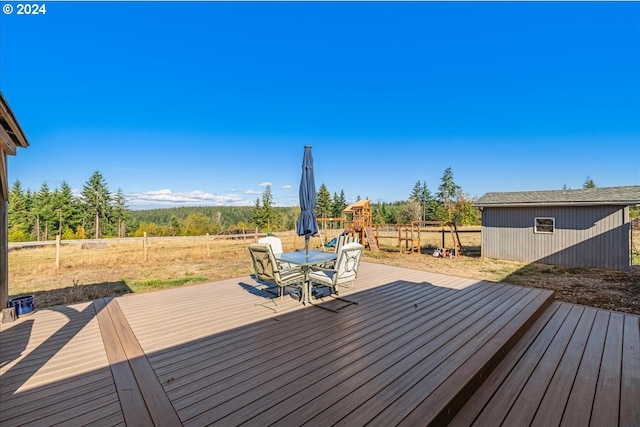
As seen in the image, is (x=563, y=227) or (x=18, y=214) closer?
(x=563, y=227)

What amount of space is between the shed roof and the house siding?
0.29 metres

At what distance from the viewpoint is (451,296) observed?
4785 mm

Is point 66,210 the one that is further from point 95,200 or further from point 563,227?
point 563,227

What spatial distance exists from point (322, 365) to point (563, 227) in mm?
12120

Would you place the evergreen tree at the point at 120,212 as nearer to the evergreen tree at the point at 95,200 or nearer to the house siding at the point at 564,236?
the evergreen tree at the point at 95,200

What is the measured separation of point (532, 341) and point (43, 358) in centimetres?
529

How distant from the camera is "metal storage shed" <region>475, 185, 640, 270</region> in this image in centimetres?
925

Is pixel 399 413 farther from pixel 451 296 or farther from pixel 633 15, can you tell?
pixel 633 15

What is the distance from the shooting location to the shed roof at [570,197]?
30.3 feet

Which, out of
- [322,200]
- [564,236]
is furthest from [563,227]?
[322,200]

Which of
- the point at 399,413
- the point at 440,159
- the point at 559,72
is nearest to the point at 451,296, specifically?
the point at 399,413

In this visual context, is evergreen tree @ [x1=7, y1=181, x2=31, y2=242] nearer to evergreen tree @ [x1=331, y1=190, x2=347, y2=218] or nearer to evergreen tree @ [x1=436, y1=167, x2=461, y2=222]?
evergreen tree @ [x1=331, y1=190, x2=347, y2=218]

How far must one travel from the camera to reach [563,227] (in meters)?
10.3

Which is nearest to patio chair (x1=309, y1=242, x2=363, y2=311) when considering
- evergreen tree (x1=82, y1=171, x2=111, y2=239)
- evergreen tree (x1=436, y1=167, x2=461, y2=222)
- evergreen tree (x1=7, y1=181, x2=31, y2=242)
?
evergreen tree (x1=436, y1=167, x2=461, y2=222)
